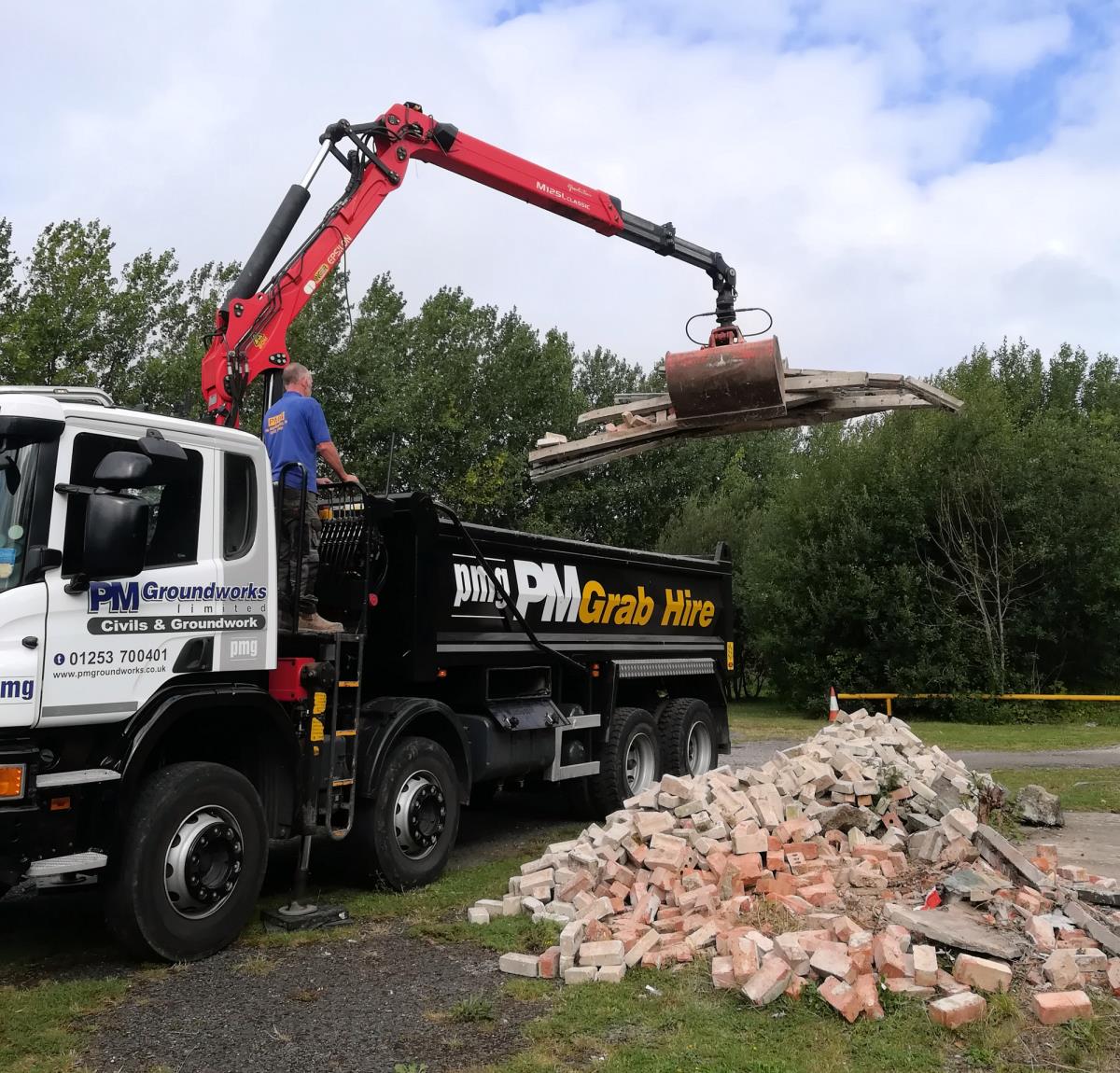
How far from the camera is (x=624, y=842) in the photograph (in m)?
6.75

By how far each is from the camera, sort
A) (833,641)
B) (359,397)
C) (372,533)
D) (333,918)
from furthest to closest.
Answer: (359,397)
(833,641)
(372,533)
(333,918)

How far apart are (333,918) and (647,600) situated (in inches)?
197

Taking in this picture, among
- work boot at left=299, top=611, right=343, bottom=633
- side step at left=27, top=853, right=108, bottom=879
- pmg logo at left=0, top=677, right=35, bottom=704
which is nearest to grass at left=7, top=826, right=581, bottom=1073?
side step at left=27, top=853, right=108, bottom=879

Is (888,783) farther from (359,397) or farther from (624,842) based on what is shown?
(359,397)

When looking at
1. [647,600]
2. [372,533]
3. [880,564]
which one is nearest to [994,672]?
[880,564]

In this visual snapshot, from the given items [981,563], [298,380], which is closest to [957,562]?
[981,563]

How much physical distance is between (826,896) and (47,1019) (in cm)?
409

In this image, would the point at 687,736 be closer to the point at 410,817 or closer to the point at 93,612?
the point at 410,817

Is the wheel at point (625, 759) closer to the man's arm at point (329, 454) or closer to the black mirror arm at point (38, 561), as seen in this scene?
the man's arm at point (329, 454)

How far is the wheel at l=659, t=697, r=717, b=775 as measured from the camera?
35.2 feet

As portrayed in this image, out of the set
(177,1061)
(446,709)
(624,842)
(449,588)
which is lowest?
(177,1061)

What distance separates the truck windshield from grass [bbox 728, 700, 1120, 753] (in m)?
15.3

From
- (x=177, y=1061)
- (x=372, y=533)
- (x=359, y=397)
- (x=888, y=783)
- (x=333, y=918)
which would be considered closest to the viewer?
(x=177, y=1061)

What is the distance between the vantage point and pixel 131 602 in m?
5.38
